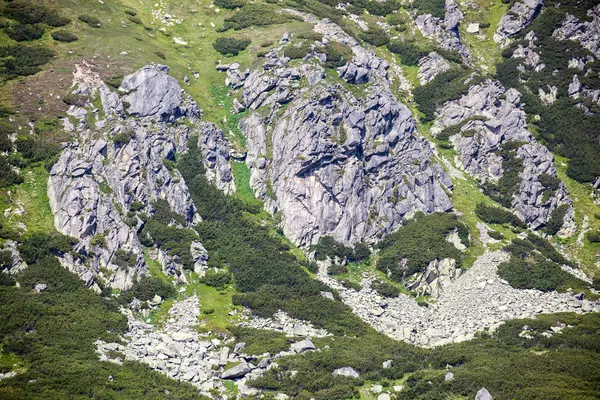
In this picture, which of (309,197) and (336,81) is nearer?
(309,197)

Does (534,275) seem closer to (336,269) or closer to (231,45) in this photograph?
(336,269)


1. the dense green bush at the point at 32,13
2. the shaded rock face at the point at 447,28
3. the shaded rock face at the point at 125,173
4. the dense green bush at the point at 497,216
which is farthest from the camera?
the shaded rock face at the point at 447,28

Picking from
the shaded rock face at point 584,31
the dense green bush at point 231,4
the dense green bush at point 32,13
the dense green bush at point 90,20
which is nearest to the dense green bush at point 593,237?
the shaded rock face at point 584,31

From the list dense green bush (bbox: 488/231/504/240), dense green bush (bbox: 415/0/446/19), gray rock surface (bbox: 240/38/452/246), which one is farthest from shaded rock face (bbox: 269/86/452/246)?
dense green bush (bbox: 415/0/446/19)

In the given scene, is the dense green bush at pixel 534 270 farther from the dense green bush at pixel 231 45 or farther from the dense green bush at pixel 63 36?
the dense green bush at pixel 63 36

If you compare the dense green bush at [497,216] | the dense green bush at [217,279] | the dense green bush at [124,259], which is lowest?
the dense green bush at [217,279]

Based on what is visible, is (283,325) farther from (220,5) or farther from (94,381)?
(220,5)

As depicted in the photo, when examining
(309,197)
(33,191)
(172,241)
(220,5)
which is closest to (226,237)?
(172,241)
